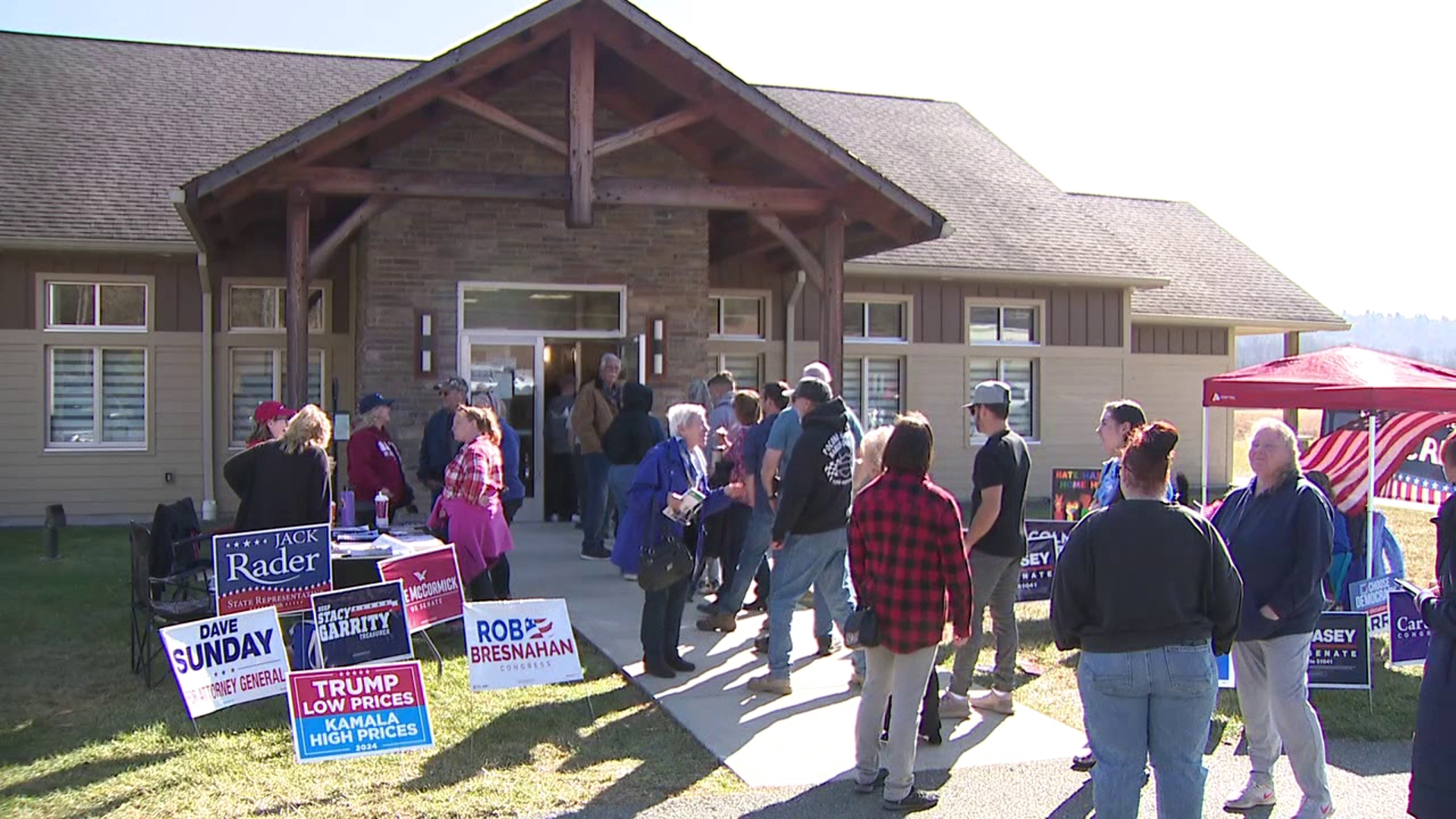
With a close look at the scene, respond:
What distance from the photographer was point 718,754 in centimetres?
615

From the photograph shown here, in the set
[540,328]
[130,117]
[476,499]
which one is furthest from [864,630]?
[130,117]

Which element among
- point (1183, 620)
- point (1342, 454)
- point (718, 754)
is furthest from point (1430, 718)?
point (1342, 454)

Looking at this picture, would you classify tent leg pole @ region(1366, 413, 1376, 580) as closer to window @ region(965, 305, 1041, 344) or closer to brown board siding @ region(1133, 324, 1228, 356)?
window @ region(965, 305, 1041, 344)

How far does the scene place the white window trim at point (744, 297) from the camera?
17.8 meters

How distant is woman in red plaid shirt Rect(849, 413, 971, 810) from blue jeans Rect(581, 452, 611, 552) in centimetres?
633

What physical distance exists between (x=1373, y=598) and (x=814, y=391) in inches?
184

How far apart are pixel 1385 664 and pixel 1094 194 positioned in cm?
1905

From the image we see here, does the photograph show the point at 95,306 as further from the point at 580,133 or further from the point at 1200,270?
the point at 1200,270

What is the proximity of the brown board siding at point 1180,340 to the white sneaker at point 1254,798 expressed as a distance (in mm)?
16376

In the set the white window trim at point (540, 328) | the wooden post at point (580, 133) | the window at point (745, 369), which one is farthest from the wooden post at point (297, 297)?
the window at point (745, 369)

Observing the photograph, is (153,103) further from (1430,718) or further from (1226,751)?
(1430,718)

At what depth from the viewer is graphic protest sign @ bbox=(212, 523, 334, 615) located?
7.21m

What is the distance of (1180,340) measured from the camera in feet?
70.8

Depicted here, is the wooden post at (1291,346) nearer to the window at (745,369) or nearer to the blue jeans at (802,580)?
the window at (745,369)
